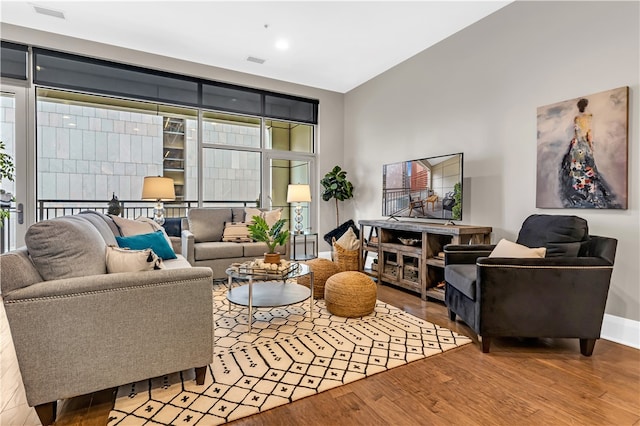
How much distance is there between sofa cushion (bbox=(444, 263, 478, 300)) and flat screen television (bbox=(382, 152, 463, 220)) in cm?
102

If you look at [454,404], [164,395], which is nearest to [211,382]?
[164,395]

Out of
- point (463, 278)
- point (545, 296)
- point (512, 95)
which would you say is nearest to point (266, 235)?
point (463, 278)

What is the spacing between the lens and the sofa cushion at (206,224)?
15.0 feet

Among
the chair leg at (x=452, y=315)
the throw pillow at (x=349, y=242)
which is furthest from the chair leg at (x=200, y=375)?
the throw pillow at (x=349, y=242)

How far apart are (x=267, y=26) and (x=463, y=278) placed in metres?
3.54

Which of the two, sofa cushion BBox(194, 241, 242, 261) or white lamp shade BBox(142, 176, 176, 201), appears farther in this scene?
sofa cushion BBox(194, 241, 242, 261)

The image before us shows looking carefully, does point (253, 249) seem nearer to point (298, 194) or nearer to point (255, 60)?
point (298, 194)

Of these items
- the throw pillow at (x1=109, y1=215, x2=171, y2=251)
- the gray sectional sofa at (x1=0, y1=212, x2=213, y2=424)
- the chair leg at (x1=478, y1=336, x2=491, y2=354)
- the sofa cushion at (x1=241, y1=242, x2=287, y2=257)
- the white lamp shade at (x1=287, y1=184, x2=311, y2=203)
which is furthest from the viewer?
the white lamp shade at (x1=287, y1=184, x2=311, y2=203)

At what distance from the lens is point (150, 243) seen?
3162 millimetres

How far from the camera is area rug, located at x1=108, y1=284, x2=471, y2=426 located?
172 centimetres

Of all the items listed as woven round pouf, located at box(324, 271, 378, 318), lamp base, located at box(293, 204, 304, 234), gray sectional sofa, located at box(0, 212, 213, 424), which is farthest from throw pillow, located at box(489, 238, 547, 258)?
lamp base, located at box(293, 204, 304, 234)

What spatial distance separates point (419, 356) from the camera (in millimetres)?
2312

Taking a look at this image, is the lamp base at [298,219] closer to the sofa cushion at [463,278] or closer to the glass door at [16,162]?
the sofa cushion at [463,278]

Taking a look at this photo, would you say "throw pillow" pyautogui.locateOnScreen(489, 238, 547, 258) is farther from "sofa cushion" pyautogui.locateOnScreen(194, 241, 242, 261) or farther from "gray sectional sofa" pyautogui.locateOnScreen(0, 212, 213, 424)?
"sofa cushion" pyautogui.locateOnScreen(194, 241, 242, 261)
